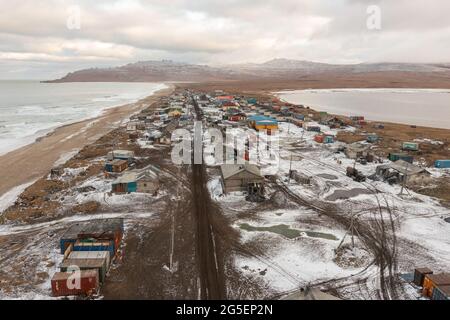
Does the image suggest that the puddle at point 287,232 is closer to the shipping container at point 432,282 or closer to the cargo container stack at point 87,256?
the shipping container at point 432,282

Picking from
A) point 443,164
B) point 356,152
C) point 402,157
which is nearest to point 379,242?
point 356,152

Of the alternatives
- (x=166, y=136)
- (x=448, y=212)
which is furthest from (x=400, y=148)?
(x=166, y=136)

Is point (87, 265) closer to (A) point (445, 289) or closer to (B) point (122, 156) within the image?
(A) point (445, 289)

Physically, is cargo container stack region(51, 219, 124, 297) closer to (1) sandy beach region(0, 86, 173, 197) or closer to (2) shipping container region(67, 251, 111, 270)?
(2) shipping container region(67, 251, 111, 270)

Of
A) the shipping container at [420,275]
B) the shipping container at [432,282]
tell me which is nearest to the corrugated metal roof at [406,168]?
the shipping container at [420,275]

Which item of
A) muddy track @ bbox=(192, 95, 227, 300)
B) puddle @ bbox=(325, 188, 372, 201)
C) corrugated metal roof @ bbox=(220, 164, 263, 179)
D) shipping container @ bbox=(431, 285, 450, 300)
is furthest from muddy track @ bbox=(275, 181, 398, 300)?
muddy track @ bbox=(192, 95, 227, 300)

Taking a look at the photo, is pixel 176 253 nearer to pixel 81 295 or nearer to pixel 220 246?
pixel 220 246
